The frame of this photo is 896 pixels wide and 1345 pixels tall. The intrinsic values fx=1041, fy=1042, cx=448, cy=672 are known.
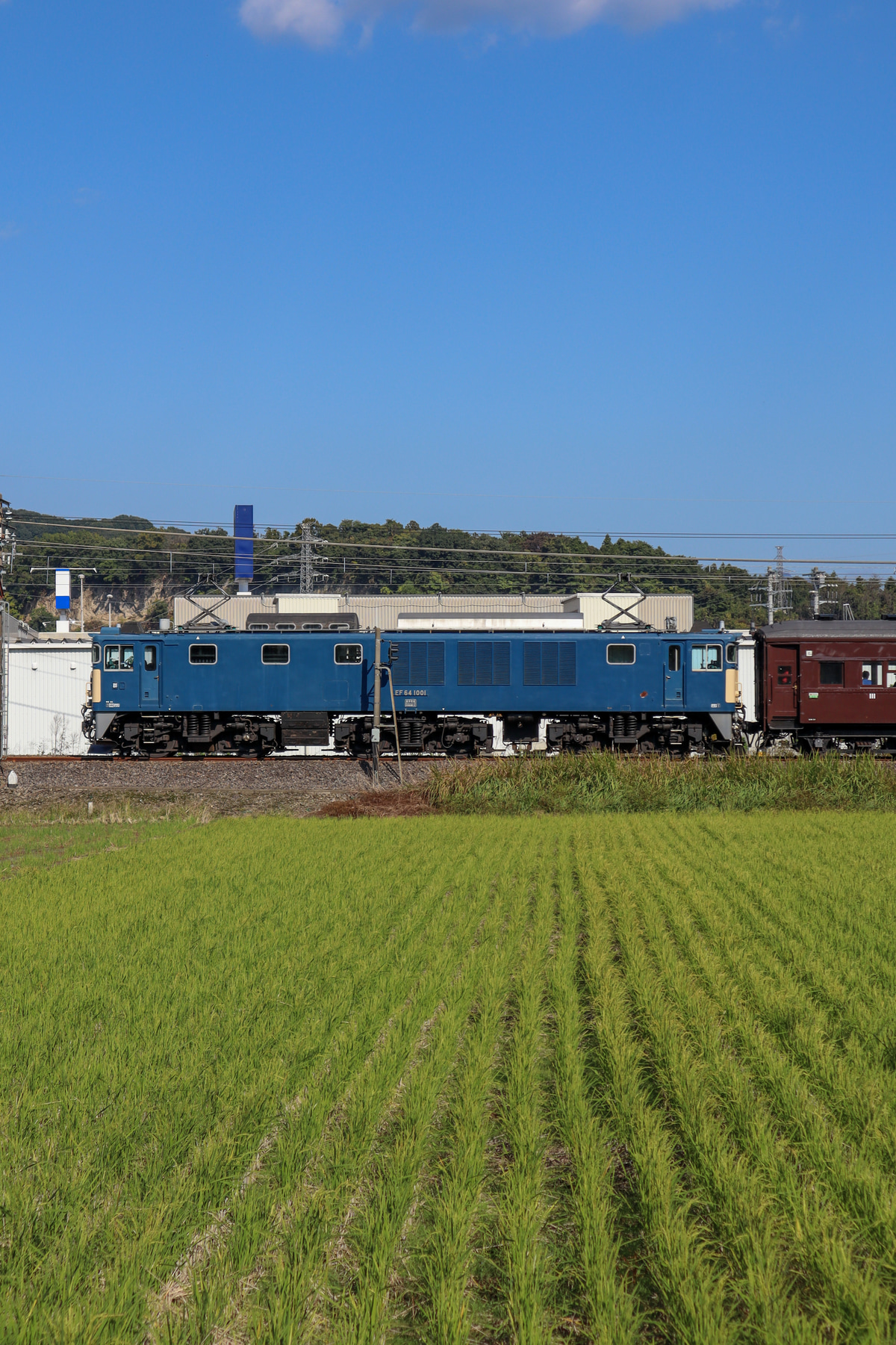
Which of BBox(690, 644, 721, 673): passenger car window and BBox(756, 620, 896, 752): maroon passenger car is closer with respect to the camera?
BBox(756, 620, 896, 752): maroon passenger car

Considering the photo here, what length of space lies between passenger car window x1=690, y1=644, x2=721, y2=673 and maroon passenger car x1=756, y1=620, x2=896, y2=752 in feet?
4.68

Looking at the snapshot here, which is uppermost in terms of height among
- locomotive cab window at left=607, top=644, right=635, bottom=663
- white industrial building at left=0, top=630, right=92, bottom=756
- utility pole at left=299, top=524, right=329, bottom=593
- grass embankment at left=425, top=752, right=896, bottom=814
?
utility pole at left=299, top=524, right=329, bottom=593

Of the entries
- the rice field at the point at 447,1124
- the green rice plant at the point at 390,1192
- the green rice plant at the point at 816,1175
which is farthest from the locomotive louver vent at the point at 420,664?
the green rice plant at the point at 816,1175

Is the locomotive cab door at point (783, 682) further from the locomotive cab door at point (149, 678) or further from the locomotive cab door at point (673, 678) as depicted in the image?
the locomotive cab door at point (149, 678)

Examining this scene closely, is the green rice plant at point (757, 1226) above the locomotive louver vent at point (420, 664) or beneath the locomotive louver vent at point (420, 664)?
beneath

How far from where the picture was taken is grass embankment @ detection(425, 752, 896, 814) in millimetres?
24562

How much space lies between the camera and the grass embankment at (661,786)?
24.6 m

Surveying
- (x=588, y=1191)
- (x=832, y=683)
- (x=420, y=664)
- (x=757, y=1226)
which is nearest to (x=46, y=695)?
(x=420, y=664)

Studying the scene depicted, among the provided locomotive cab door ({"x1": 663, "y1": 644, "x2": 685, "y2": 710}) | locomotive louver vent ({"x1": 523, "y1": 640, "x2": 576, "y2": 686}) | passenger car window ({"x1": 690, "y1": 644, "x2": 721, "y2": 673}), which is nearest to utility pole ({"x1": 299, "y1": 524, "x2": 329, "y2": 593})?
locomotive louver vent ({"x1": 523, "y1": 640, "x2": 576, "y2": 686})

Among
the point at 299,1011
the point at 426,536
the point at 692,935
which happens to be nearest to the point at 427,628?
the point at 692,935

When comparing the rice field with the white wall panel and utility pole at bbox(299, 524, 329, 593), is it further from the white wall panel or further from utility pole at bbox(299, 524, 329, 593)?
utility pole at bbox(299, 524, 329, 593)

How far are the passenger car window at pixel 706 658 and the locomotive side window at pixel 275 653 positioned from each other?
12841 mm

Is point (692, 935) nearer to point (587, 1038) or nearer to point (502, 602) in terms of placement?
point (587, 1038)

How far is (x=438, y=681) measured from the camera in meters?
32.9
